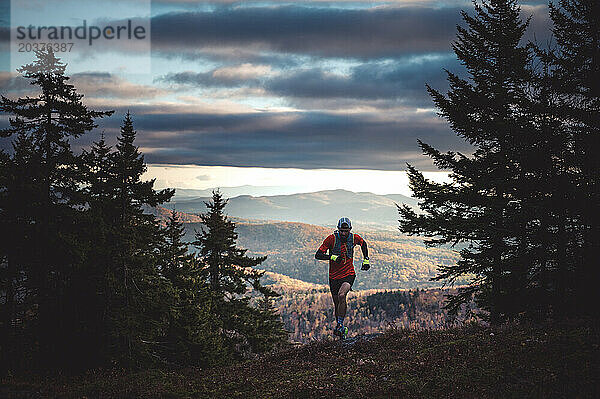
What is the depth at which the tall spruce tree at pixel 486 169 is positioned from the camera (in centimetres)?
1521

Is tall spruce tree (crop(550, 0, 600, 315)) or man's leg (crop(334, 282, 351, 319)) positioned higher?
tall spruce tree (crop(550, 0, 600, 315))

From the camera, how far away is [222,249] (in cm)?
2800

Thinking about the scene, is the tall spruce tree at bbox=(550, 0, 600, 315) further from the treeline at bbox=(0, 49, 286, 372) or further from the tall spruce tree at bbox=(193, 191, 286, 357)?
the tall spruce tree at bbox=(193, 191, 286, 357)

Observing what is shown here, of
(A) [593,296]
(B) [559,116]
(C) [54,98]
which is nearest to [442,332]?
(A) [593,296]

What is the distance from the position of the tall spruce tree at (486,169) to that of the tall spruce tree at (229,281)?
1363 centimetres

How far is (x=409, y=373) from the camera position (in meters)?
9.33

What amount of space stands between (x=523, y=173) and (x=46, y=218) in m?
19.7

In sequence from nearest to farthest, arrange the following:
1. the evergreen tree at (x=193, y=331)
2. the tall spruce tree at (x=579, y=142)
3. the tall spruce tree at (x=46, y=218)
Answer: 1. the tall spruce tree at (x=579, y=142)
2. the tall spruce tree at (x=46, y=218)
3. the evergreen tree at (x=193, y=331)

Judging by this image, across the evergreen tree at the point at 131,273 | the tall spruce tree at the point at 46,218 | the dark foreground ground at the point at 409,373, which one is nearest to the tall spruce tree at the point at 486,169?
the dark foreground ground at the point at 409,373

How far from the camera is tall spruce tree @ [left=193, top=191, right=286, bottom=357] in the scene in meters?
28.0

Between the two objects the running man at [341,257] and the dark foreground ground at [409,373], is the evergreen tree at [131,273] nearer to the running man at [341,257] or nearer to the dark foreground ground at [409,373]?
the dark foreground ground at [409,373]

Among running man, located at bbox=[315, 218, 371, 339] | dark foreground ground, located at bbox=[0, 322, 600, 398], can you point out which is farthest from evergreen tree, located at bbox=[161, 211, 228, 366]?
running man, located at bbox=[315, 218, 371, 339]

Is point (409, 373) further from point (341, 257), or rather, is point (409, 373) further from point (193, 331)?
point (193, 331)

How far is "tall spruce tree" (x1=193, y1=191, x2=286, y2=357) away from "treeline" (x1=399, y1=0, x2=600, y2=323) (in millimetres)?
13461
